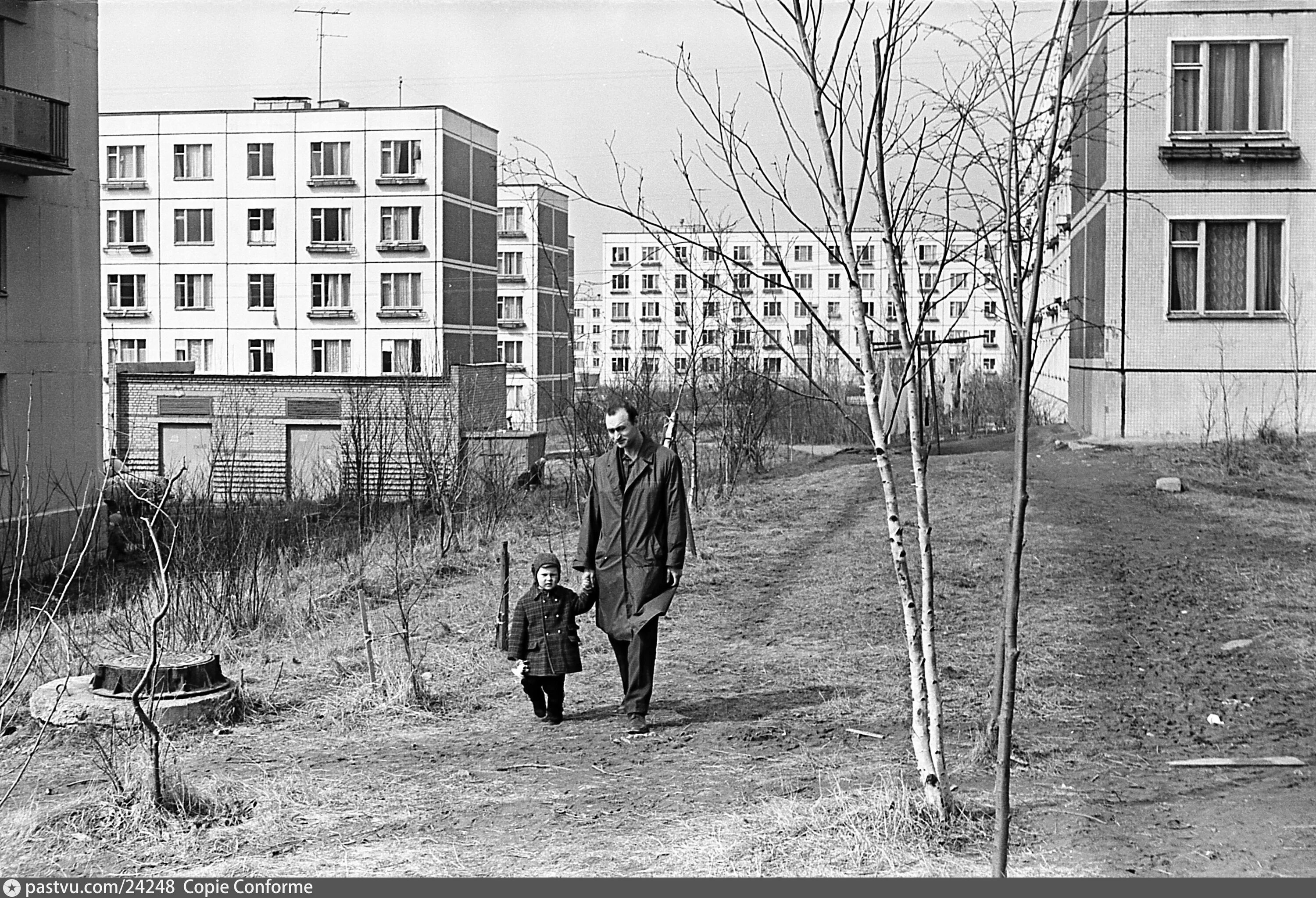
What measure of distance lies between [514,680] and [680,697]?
1233 mm

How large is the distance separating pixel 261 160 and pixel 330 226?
12.7 ft

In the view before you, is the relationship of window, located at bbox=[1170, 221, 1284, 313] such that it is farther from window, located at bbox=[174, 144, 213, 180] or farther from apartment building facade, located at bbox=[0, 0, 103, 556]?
window, located at bbox=[174, 144, 213, 180]

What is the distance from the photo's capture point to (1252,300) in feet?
80.5

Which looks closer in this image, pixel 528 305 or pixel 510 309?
pixel 528 305

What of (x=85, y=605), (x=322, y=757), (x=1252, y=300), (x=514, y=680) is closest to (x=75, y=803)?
(x=322, y=757)

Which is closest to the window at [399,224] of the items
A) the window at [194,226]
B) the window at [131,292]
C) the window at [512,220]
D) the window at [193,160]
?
the window at [194,226]

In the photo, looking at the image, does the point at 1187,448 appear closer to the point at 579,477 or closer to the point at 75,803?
the point at 579,477

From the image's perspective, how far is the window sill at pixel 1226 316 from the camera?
80.1 ft

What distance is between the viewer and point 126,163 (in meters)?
59.4

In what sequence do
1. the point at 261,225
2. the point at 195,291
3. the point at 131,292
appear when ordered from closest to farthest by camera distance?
the point at 261,225 → the point at 195,291 → the point at 131,292

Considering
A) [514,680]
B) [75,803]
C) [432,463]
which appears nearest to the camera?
[75,803]

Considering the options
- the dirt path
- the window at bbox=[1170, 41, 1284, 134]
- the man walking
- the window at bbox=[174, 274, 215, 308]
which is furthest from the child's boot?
the window at bbox=[174, 274, 215, 308]

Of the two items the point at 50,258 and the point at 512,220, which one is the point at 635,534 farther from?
the point at 512,220

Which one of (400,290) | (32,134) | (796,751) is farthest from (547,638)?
(400,290)
